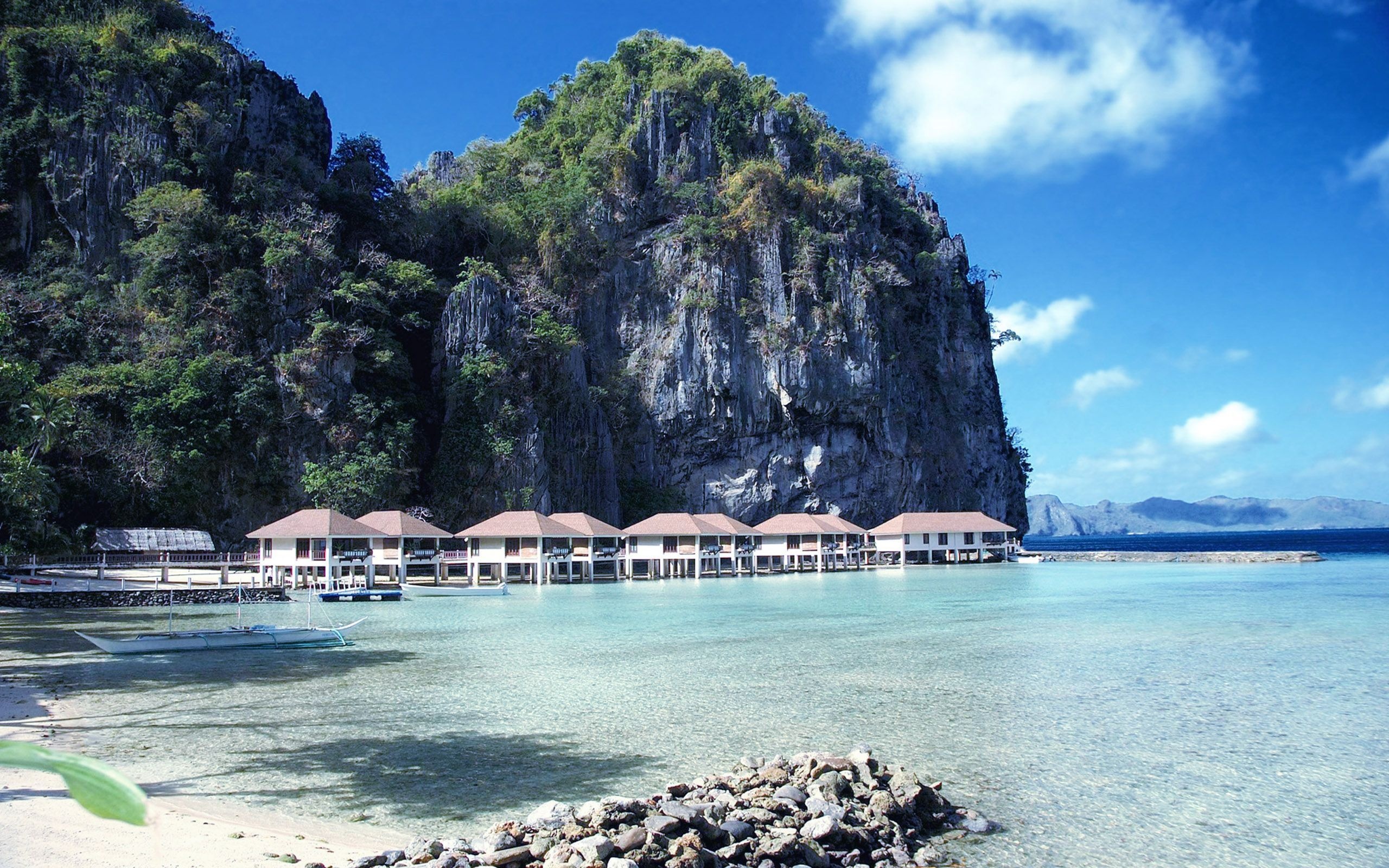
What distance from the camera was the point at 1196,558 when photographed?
221ft

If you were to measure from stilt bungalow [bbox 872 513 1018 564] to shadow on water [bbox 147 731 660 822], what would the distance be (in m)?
49.7

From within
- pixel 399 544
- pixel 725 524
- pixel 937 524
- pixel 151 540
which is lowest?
pixel 399 544

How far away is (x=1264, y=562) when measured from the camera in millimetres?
64688

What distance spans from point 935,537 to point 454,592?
34217 millimetres

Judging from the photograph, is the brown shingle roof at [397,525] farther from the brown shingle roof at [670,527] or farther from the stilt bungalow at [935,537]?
the stilt bungalow at [935,537]

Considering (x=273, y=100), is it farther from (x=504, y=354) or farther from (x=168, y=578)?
(x=168, y=578)

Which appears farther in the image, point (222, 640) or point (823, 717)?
point (222, 640)

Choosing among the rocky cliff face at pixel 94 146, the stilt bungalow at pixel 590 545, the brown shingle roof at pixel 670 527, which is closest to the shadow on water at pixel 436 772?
the stilt bungalow at pixel 590 545

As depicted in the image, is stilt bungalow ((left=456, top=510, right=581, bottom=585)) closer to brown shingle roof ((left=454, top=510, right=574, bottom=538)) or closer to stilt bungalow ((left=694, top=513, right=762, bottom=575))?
brown shingle roof ((left=454, top=510, right=574, bottom=538))

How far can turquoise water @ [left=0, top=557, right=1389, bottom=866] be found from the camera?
9.30 meters

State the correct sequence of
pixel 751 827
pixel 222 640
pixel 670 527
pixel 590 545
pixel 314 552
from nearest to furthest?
pixel 751 827
pixel 222 640
pixel 314 552
pixel 590 545
pixel 670 527

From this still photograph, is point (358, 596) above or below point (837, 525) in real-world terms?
below

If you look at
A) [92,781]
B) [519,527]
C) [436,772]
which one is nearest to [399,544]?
[519,527]

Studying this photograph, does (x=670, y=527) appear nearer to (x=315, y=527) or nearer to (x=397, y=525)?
(x=397, y=525)
